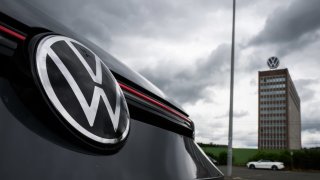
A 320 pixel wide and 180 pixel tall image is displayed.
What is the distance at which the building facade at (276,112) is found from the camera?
123938 mm

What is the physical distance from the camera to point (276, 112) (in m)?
127

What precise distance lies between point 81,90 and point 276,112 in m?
135

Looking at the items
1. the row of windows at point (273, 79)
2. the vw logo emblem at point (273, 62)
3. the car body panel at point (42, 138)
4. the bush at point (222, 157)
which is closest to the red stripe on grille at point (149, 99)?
the car body panel at point (42, 138)

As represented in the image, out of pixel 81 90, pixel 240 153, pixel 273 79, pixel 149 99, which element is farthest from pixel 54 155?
pixel 273 79

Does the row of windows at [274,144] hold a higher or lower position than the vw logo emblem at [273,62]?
lower

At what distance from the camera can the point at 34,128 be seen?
0.63 metres

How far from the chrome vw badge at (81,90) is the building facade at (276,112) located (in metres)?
125

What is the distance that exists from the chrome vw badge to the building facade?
4934 inches

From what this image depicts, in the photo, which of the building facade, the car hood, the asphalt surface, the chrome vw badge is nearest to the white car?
the asphalt surface

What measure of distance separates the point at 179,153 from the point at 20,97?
681 millimetres

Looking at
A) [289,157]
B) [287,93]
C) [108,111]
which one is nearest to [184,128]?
[108,111]

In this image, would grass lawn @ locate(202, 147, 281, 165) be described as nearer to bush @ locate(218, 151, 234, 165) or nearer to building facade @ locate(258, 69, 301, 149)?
bush @ locate(218, 151, 234, 165)

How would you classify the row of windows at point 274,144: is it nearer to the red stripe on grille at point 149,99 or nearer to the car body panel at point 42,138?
the red stripe on grille at point 149,99

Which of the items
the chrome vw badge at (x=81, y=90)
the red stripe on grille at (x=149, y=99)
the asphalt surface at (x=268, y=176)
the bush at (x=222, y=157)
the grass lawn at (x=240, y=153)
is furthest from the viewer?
the grass lawn at (x=240, y=153)
